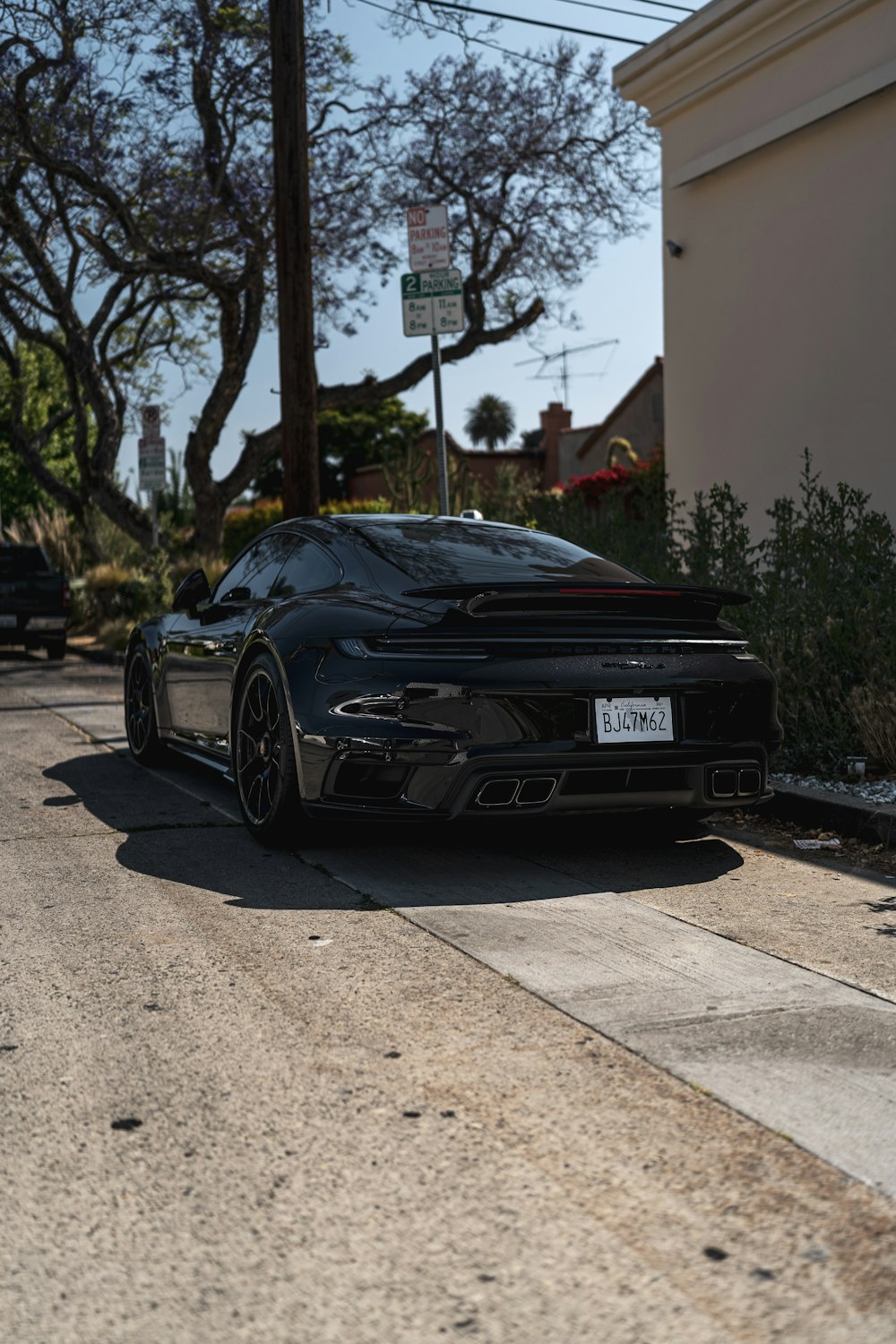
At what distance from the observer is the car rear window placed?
17.9m

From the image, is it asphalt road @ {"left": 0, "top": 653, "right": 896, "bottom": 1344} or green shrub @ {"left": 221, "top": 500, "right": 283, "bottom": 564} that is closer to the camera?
asphalt road @ {"left": 0, "top": 653, "right": 896, "bottom": 1344}

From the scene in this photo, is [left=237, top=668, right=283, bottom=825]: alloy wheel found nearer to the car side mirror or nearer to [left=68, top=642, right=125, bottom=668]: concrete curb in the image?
the car side mirror

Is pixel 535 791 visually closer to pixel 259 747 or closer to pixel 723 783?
pixel 723 783

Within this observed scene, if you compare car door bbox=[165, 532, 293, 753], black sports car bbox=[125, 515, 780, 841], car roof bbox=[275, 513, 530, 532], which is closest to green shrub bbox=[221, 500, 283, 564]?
car door bbox=[165, 532, 293, 753]

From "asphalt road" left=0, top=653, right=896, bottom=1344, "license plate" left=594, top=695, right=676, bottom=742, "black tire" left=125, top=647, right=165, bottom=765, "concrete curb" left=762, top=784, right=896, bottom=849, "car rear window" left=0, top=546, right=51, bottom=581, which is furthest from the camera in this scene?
"car rear window" left=0, top=546, right=51, bottom=581

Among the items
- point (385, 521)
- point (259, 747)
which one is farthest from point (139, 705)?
point (259, 747)

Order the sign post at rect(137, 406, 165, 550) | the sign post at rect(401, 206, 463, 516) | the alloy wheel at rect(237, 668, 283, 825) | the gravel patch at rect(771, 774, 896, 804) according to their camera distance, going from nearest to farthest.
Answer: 1. the alloy wheel at rect(237, 668, 283, 825)
2. the gravel patch at rect(771, 774, 896, 804)
3. the sign post at rect(401, 206, 463, 516)
4. the sign post at rect(137, 406, 165, 550)

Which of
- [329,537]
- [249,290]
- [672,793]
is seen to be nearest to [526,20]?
[249,290]

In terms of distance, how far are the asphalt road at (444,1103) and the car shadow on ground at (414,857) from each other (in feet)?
0.10

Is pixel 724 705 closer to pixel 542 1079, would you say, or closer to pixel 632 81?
pixel 542 1079

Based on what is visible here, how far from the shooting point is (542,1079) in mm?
3217

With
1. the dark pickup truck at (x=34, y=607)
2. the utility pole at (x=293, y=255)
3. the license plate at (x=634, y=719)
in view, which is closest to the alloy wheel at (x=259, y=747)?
the license plate at (x=634, y=719)

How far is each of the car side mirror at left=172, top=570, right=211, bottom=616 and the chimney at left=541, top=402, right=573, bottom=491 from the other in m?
57.4

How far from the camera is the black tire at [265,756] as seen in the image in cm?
554
